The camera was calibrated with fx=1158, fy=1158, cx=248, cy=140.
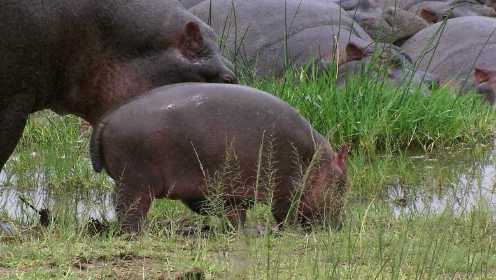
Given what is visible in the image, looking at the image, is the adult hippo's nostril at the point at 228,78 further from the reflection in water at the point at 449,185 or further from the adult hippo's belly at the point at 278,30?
the adult hippo's belly at the point at 278,30

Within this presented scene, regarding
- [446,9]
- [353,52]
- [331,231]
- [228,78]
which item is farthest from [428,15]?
[331,231]

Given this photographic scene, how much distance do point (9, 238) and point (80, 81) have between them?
33.8 inches

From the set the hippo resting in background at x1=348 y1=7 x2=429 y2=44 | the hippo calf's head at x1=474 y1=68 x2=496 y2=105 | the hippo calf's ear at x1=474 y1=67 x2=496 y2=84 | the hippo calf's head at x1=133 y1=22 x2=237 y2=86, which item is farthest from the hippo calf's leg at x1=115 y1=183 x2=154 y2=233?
the hippo resting in background at x1=348 y1=7 x2=429 y2=44

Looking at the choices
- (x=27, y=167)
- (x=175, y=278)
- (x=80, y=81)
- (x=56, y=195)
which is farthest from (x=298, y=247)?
(x=27, y=167)

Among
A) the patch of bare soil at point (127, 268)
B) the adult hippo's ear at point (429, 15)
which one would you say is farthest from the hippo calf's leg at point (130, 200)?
the adult hippo's ear at point (429, 15)

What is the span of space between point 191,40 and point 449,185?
161cm

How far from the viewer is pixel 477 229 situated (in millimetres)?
4133

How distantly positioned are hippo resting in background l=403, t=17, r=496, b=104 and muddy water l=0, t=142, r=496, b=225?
294cm

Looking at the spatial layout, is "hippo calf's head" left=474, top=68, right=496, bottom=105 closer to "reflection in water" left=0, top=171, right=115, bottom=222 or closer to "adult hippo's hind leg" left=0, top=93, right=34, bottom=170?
"reflection in water" left=0, top=171, right=115, bottom=222

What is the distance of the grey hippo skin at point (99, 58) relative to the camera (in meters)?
4.39

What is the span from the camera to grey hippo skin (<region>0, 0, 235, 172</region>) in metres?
4.39

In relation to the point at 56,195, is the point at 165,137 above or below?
above

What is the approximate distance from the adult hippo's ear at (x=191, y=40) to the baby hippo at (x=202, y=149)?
0.39 meters

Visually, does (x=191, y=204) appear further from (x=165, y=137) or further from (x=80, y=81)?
(x=80, y=81)
